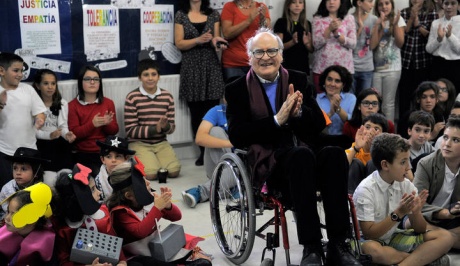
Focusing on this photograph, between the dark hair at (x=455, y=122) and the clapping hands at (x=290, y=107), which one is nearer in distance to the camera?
the clapping hands at (x=290, y=107)

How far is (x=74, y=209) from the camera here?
9.30 feet

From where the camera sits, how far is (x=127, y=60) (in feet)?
18.3

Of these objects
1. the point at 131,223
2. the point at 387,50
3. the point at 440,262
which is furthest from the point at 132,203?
the point at 387,50

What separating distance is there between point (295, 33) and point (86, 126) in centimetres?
195

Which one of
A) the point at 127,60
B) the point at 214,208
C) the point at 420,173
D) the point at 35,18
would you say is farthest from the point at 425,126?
the point at 35,18

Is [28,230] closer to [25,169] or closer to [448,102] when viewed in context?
[25,169]

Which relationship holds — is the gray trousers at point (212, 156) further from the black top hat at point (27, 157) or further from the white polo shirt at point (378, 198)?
the white polo shirt at point (378, 198)

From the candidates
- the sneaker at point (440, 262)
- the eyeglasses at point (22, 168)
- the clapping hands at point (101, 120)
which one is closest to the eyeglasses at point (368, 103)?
the sneaker at point (440, 262)

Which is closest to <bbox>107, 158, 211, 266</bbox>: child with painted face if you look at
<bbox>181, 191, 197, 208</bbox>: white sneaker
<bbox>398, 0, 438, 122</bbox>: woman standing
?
<bbox>181, 191, 197, 208</bbox>: white sneaker

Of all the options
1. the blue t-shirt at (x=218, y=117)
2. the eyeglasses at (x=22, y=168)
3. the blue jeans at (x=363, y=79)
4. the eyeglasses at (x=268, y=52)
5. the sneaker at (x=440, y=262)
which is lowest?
the sneaker at (x=440, y=262)

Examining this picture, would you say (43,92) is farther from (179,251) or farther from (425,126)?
(425,126)

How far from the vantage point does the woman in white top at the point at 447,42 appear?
5.94 metres

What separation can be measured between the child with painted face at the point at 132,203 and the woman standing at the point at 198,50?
2.53 metres

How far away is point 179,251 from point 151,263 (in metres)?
0.23
